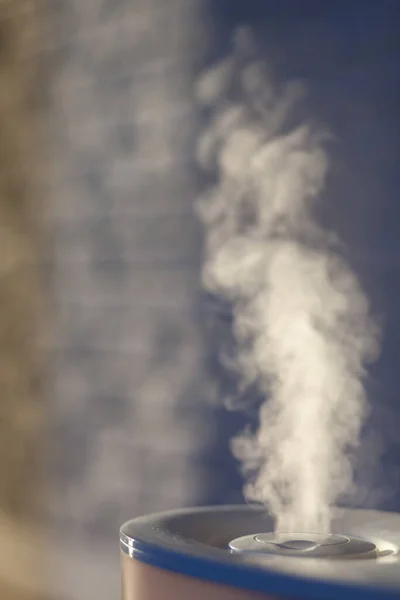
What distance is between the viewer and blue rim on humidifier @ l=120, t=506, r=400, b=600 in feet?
3.44

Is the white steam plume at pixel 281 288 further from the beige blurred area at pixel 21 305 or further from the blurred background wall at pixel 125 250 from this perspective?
the beige blurred area at pixel 21 305

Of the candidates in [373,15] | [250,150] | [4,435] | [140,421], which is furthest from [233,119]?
[4,435]

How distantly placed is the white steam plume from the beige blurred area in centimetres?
55

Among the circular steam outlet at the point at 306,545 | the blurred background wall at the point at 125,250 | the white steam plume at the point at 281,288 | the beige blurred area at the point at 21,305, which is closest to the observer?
the circular steam outlet at the point at 306,545

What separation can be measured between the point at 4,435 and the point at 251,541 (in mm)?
1440

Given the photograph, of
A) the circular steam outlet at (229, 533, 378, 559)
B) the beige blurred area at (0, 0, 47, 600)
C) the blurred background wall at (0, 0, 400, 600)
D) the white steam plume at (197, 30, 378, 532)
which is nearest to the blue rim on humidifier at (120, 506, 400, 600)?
the circular steam outlet at (229, 533, 378, 559)

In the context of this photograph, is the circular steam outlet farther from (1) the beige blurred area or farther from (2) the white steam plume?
(1) the beige blurred area

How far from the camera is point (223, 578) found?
3.72 feet

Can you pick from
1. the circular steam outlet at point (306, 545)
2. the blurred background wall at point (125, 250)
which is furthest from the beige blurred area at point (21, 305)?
the circular steam outlet at point (306, 545)

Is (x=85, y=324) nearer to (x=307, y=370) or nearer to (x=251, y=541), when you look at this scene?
(x=307, y=370)

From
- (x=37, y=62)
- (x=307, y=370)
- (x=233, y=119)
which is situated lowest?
(x=307, y=370)

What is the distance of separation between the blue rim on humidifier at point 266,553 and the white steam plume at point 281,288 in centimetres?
28

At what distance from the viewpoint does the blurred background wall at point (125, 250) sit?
6.68 feet

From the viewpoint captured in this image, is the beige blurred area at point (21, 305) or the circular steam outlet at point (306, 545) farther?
the beige blurred area at point (21, 305)
